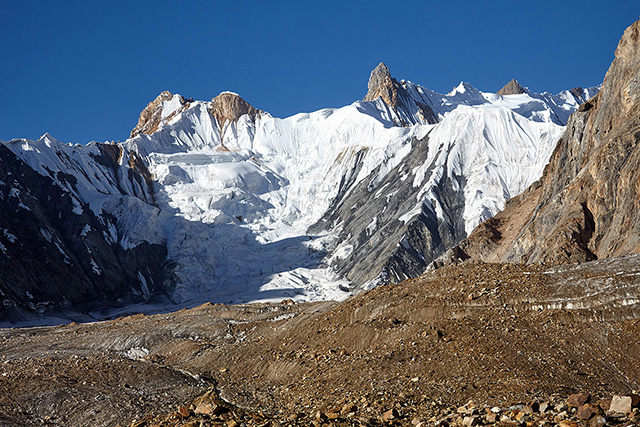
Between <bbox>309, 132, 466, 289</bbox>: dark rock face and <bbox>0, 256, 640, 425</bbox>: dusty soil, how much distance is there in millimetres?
83767

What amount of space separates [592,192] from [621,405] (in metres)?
57.9

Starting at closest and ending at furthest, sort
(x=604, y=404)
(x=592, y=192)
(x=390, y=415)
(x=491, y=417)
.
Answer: (x=604, y=404)
(x=491, y=417)
(x=390, y=415)
(x=592, y=192)

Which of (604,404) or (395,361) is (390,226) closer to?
(395,361)

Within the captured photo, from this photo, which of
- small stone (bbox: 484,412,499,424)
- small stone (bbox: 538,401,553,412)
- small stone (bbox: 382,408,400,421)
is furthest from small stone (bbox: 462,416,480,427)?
small stone (bbox: 382,408,400,421)

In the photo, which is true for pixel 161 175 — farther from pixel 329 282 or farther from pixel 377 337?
pixel 377 337

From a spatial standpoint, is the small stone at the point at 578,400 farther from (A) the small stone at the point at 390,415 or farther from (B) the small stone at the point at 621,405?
(A) the small stone at the point at 390,415

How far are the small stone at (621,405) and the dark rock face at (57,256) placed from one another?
308 ft

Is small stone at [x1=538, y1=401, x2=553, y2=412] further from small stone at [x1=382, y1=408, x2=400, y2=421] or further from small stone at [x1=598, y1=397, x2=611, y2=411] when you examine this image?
small stone at [x1=382, y1=408, x2=400, y2=421]

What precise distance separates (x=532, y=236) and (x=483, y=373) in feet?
186

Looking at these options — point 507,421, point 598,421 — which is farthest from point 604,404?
point 507,421

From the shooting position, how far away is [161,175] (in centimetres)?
19075

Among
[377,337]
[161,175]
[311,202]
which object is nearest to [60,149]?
[161,175]

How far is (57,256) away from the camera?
379 feet

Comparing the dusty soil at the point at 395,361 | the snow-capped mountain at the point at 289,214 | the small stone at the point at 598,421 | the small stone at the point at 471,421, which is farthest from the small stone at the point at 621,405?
the snow-capped mountain at the point at 289,214
